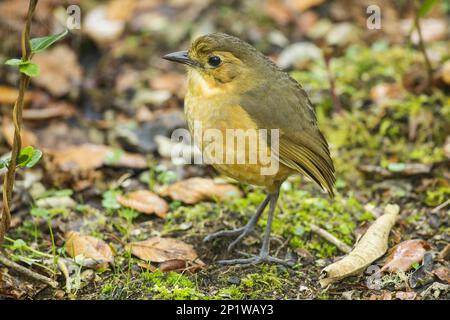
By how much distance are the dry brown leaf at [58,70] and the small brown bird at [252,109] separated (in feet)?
7.14

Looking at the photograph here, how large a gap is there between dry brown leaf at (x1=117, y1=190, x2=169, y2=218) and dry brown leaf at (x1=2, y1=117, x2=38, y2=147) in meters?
1.08

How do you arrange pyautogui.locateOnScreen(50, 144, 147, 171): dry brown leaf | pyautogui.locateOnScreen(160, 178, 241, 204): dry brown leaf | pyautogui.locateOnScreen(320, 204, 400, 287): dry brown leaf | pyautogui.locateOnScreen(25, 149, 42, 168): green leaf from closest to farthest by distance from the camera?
1. pyautogui.locateOnScreen(25, 149, 42, 168): green leaf
2. pyautogui.locateOnScreen(320, 204, 400, 287): dry brown leaf
3. pyautogui.locateOnScreen(160, 178, 241, 204): dry brown leaf
4. pyautogui.locateOnScreen(50, 144, 147, 171): dry brown leaf

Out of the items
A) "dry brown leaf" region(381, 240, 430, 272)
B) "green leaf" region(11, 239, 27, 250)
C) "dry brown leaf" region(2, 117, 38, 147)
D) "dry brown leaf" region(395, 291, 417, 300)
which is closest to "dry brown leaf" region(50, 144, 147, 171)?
"dry brown leaf" region(2, 117, 38, 147)

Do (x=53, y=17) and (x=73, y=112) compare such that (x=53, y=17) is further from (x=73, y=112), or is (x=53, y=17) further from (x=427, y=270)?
(x=427, y=270)

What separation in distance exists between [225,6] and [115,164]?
261cm

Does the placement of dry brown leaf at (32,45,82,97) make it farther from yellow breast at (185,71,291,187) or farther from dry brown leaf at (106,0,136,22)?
yellow breast at (185,71,291,187)

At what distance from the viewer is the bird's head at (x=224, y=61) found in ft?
11.4

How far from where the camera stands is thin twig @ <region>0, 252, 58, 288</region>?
3135mm

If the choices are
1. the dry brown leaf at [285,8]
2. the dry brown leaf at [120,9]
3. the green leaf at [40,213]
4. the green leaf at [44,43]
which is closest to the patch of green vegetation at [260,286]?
the green leaf at [40,213]

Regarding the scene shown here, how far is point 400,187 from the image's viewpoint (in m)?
4.22

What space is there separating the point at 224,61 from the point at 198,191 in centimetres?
101

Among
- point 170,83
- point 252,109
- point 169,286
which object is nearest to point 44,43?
point 252,109

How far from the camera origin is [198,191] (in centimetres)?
414

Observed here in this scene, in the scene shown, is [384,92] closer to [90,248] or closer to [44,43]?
[90,248]
